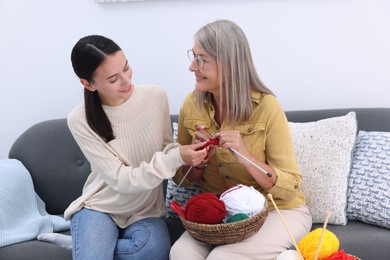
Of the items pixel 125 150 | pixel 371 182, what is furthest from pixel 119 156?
pixel 371 182

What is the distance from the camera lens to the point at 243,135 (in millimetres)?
1822

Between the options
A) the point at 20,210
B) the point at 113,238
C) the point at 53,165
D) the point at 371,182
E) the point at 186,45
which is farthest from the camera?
the point at 186,45

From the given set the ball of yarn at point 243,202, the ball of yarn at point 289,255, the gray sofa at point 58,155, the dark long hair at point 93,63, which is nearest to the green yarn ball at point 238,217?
the ball of yarn at point 243,202

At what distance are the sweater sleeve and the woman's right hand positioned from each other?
3cm

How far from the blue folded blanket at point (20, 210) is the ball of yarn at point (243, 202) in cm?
82

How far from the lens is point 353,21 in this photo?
2320mm

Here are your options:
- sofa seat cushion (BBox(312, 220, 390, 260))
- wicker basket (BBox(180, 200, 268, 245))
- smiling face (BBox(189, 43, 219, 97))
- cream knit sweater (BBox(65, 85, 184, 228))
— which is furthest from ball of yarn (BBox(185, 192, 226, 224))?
sofa seat cushion (BBox(312, 220, 390, 260))

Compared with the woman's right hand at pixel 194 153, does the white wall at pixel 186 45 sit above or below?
above

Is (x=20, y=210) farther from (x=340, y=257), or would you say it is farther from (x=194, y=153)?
(x=340, y=257)

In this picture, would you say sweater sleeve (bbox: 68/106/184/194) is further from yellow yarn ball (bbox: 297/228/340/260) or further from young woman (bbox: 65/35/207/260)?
yellow yarn ball (bbox: 297/228/340/260)

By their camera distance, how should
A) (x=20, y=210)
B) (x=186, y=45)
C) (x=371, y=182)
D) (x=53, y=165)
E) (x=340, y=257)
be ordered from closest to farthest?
1. (x=340, y=257)
2. (x=371, y=182)
3. (x=20, y=210)
4. (x=53, y=165)
5. (x=186, y=45)

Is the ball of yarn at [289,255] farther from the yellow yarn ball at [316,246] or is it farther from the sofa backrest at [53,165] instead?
the sofa backrest at [53,165]

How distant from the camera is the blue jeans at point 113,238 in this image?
1744 millimetres

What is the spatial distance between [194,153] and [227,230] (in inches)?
10.5
